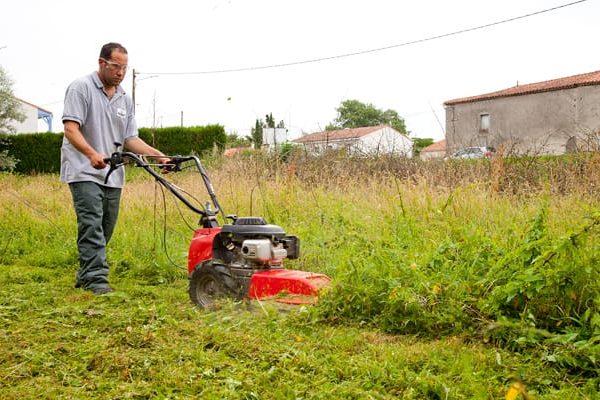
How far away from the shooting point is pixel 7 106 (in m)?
26.8

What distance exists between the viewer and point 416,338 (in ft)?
10.8

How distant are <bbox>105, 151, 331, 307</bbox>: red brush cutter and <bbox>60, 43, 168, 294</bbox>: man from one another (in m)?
0.76

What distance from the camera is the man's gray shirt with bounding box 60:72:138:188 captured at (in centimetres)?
474

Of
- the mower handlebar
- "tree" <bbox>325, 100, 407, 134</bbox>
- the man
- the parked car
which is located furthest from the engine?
"tree" <bbox>325, 100, 407, 134</bbox>

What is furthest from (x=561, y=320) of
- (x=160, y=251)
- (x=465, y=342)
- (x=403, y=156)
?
(x=403, y=156)

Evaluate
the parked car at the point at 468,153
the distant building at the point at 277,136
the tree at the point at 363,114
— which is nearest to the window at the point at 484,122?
the distant building at the point at 277,136

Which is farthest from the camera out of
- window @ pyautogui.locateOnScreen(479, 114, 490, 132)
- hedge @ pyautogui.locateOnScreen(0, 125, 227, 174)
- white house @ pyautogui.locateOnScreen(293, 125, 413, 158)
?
window @ pyautogui.locateOnScreen(479, 114, 490, 132)

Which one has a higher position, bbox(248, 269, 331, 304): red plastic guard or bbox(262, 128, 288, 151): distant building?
bbox(262, 128, 288, 151): distant building

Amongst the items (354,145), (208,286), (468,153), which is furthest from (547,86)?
(208,286)

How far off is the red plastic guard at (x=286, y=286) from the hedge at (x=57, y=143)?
16.0 m

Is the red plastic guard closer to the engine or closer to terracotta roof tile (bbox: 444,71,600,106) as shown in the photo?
the engine

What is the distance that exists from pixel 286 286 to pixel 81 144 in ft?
5.94

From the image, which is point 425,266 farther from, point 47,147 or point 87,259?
point 47,147

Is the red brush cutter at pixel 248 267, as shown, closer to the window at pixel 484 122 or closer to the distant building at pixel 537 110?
the distant building at pixel 537 110
